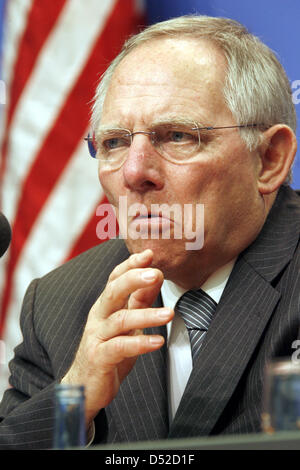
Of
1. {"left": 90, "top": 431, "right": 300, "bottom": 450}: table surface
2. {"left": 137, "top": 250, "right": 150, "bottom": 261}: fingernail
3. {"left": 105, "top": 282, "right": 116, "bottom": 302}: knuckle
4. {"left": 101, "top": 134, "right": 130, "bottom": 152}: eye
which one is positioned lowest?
{"left": 90, "top": 431, "right": 300, "bottom": 450}: table surface

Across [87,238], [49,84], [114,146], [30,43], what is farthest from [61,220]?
[114,146]

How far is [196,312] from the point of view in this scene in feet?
5.83

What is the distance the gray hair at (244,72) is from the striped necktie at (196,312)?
39cm

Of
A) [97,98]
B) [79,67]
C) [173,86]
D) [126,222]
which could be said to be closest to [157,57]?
[173,86]

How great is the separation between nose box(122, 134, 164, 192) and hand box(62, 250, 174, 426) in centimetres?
24

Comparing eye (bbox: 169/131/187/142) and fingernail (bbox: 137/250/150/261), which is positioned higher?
eye (bbox: 169/131/187/142)

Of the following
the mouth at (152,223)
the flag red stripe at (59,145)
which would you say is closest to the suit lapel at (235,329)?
the mouth at (152,223)

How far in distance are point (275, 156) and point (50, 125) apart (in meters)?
1.13

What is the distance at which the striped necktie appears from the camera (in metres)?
1.74

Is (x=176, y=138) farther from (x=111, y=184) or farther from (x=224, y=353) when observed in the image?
(x=224, y=353)

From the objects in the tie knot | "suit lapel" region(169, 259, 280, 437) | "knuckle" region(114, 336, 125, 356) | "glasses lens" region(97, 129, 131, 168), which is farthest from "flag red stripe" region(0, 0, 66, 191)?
"knuckle" region(114, 336, 125, 356)

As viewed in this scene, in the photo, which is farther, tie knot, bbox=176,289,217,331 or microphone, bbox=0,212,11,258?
tie knot, bbox=176,289,217,331

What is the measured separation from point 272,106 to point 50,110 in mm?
1120

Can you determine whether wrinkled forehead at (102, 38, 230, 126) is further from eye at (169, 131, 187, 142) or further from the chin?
the chin
